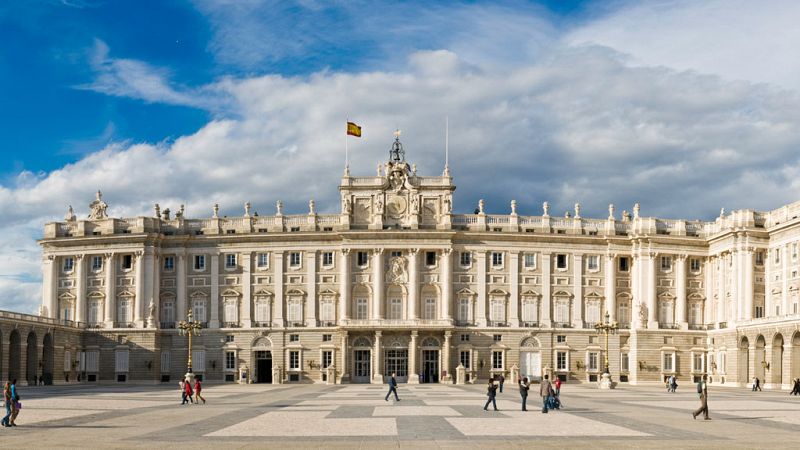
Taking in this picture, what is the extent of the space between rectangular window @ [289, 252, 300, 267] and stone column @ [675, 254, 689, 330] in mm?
38715

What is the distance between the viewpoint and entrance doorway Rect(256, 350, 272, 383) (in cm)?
9988

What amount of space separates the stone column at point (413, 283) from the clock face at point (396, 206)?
14.0 feet

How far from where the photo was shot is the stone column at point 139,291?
3935 inches

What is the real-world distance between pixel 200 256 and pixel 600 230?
136ft

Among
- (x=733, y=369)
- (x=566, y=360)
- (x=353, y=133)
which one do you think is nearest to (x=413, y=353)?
(x=566, y=360)

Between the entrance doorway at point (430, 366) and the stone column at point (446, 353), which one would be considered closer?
the stone column at point (446, 353)

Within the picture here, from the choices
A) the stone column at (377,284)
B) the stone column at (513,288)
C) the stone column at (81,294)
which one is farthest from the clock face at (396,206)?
the stone column at (81,294)

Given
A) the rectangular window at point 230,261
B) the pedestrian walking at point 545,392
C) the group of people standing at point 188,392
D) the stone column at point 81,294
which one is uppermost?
the rectangular window at point 230,261

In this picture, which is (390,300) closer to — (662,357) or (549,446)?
(662,357)

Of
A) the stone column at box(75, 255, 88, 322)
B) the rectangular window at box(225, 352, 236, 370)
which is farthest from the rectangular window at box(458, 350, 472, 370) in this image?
the stone column at box(75, 255, 88, 322)

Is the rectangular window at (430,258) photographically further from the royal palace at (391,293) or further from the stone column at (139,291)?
the stone column at (139,291)

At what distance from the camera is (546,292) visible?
9956 centimetres

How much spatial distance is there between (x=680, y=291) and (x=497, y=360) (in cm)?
2006

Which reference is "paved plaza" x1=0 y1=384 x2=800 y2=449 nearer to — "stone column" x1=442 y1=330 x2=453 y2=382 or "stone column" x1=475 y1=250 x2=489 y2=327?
"stone column" x1=442 y1=330 x2=453 y2=382
